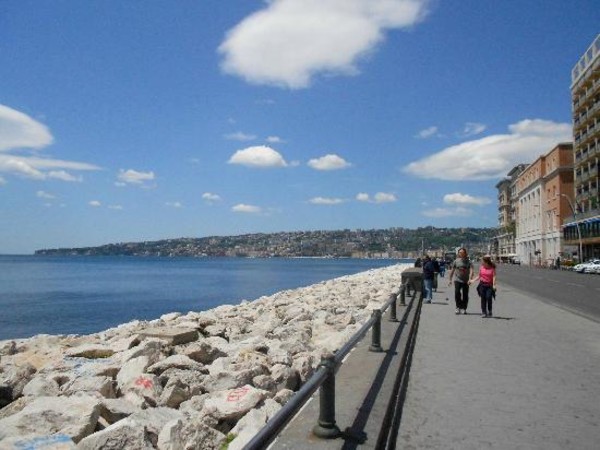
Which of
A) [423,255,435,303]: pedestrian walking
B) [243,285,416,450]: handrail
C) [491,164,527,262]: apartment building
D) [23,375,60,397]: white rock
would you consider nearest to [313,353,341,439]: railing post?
[243,285,416,450]: handrail

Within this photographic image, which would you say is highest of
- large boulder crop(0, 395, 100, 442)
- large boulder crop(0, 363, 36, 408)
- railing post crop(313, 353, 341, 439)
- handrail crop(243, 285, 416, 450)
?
handrail crop(243, 285, 416, 450)

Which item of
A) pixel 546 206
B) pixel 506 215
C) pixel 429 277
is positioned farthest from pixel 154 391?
pixel 506 215

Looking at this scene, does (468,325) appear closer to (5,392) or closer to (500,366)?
(500,366)

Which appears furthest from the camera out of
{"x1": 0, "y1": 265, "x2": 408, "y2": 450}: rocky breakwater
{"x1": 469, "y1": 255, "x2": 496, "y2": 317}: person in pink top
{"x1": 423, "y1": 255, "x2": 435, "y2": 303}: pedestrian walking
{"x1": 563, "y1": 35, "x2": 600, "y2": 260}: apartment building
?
{"x1": 563, "y1": 35, "x2": 600, "y2": 260}: apartment building

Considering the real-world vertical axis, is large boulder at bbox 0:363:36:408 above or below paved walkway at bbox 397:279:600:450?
below

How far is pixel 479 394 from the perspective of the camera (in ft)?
19.7

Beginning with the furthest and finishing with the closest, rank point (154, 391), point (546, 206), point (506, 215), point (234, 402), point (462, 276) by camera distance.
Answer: point (506, 215), point (546, 206), point (462, 276), point (154, 391), point (234, 402)

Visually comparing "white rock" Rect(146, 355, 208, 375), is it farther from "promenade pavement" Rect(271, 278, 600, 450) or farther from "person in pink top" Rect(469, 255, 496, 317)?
"person in pink top" Rect(469, 255, 496, 317)

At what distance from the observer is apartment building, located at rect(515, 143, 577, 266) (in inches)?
3115

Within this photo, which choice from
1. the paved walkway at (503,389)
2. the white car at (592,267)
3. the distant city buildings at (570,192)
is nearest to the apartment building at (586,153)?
the distant city buildings at (570,192)

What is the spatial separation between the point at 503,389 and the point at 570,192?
271 feet

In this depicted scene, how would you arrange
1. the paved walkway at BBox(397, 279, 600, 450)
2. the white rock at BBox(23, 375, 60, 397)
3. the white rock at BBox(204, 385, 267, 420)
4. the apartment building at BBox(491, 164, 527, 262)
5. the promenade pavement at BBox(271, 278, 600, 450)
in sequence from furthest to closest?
the apartment building at BBox(491, 164, 527, 262) → the white rock at BBox(23, 375, 60, 397) → the white rock at BBox(204, 385, 267, 420) → the paved walkway at BBox(397, 279, 600, 450) → the promenade pavement at BBox(271, 278, 600, 450)

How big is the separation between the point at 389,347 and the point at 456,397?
198cm

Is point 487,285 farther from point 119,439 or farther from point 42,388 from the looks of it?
point 119,439
